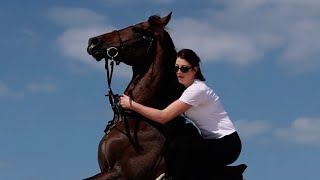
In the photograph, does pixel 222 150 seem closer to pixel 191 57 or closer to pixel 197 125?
pixel 197 125

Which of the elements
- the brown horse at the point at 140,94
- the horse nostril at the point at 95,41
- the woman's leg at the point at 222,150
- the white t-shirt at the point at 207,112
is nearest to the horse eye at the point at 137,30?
the brown horse at the point at 140,94

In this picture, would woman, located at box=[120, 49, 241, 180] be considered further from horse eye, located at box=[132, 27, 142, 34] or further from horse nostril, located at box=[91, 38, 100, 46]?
horse eye, located at box=[132, 27, 142, 34]

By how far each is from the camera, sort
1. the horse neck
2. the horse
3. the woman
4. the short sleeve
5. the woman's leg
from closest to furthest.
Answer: the short sleeve, the woman, the woman's leg, the horse, the horse neck

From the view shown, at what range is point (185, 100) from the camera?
11500 mm

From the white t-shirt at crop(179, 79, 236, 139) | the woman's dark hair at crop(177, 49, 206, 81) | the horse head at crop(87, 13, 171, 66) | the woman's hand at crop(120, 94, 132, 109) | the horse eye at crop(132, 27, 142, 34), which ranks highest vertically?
the horse eye at crop(132, 27, 142, 34)

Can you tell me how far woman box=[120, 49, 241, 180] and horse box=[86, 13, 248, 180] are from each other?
45 centimetres

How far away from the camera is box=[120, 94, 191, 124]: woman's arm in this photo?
11562 mm

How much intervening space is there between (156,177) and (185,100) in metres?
1.36

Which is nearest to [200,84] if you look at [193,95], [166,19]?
[193,95]

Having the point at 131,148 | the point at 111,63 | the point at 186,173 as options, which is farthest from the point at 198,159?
the point at 111,63

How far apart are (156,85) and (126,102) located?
35.1 inches

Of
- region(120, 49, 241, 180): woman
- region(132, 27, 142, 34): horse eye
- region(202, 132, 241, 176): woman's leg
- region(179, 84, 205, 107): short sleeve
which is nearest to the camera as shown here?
region(179, 84, 205, 107): short sleeve

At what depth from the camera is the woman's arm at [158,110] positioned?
1156 centimetres

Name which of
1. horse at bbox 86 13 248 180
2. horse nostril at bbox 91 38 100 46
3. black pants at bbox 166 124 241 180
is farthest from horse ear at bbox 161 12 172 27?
black pants at bbox 166 124 241 180
